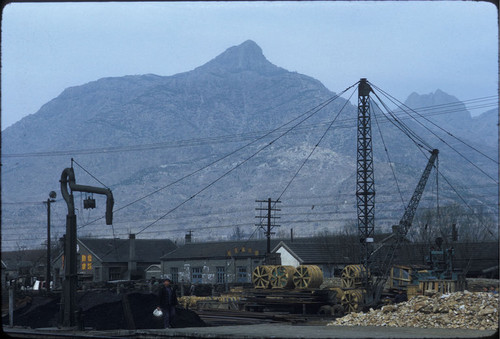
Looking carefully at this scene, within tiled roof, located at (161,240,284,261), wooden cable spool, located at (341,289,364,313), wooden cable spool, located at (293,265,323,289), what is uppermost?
tiled roof, located at (161,240,284,261)

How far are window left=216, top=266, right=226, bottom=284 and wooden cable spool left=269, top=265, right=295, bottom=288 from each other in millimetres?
29513

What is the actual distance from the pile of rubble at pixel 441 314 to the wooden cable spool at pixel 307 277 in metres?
19.7

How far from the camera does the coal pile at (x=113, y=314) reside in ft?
82.6

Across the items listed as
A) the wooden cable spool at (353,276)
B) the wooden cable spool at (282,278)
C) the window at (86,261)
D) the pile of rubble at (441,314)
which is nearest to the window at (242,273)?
the wooden cable spool at (353,276)

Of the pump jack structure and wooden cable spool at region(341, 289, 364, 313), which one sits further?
wooden cable spool at region(341, 289, 364, 313)

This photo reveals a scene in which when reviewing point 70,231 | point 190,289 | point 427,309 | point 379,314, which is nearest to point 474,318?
point 427,309

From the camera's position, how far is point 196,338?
14289mm

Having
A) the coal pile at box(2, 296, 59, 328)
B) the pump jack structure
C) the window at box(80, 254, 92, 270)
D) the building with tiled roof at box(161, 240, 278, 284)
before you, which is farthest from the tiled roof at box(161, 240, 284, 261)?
the pump jack structure

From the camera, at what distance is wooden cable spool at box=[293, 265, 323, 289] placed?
1722 inches

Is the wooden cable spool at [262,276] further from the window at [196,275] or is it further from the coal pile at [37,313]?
the window at [196,275]

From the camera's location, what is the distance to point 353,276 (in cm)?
4881

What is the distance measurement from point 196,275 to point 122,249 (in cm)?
1465

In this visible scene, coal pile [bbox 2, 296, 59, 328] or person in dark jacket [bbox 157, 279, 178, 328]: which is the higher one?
person in dark jacket [bbox 157, 279, 178, 328]

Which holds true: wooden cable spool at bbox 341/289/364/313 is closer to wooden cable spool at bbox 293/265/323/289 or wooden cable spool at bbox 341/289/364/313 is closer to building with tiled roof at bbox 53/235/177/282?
wooden cable spool at bbox 293/265/323/289
